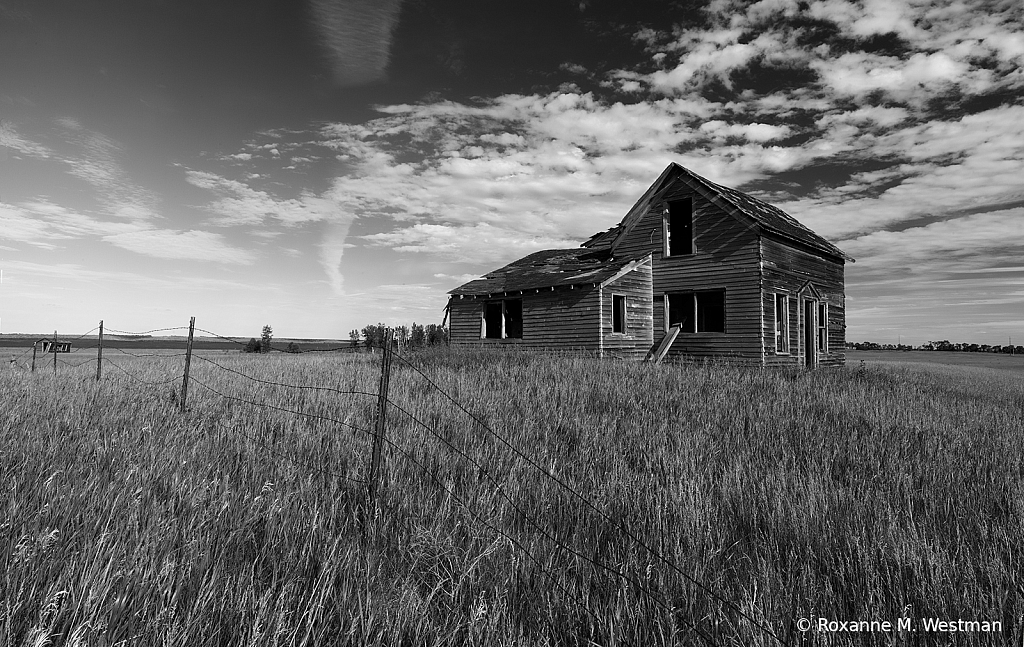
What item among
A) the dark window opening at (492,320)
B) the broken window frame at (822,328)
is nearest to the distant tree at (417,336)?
the dark window opening at (492,320)

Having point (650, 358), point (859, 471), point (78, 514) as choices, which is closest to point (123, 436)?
point (78, 514)

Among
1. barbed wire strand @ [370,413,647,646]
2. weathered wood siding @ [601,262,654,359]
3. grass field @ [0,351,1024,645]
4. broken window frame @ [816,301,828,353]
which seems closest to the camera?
grass field @ [0,351,1024,645]

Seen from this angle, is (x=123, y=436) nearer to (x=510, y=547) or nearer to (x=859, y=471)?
(x=510, y=547)

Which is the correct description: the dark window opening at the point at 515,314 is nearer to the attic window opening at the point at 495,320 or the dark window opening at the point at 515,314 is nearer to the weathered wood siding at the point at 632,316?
the attic window opening at the point at 495,320

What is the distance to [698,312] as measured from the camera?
2217 centimetres

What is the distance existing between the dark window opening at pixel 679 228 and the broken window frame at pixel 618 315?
2.73 m

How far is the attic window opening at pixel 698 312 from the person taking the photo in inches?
837

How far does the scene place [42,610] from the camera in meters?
2.00

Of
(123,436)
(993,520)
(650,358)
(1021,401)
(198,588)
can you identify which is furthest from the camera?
(650,358)

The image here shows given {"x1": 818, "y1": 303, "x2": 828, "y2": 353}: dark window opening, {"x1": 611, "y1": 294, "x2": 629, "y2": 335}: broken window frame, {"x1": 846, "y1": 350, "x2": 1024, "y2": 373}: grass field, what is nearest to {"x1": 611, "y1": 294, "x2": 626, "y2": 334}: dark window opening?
{"x1": 611, "y1": 294, "x2": 629, "y2": 335}: broken window frame

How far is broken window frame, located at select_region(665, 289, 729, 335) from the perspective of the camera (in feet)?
63.8

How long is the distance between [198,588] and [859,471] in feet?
19.2

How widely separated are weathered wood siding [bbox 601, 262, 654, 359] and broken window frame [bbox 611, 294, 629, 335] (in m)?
0.08

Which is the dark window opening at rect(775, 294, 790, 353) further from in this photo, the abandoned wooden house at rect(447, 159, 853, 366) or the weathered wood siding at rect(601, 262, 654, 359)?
the weathered wood siding at rect(601, 262, 654, 359)
